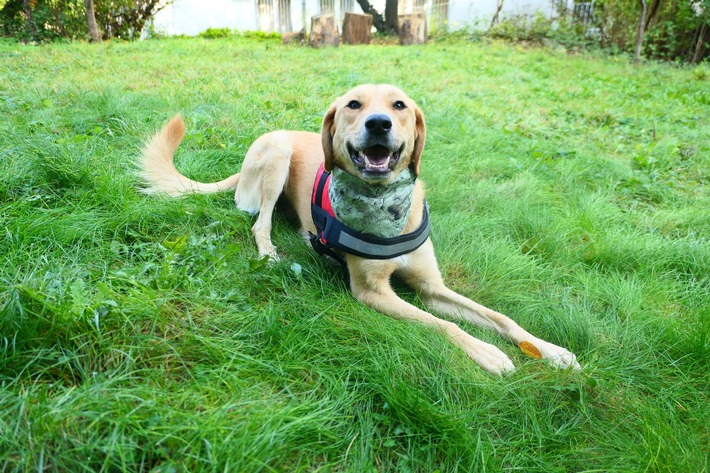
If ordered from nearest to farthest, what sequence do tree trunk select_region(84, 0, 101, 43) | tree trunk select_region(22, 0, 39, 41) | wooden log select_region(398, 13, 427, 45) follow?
1. tree trunk select_region(84, 0, 101, 43)
2. tree trunk select_region(22, 0, 39, 41)
3. wooden log select_region(398, 13, 427, 45)

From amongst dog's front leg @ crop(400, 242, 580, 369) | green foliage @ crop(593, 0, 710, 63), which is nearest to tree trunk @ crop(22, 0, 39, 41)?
dog's front leg @ crop(400, 242, 580, 369)

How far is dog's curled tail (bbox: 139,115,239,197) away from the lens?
288 cm

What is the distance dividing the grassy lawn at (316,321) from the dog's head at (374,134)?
59 cm

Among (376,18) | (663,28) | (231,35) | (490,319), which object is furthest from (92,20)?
(663,28)

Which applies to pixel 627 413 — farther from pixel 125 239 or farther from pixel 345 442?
pixel 125 239

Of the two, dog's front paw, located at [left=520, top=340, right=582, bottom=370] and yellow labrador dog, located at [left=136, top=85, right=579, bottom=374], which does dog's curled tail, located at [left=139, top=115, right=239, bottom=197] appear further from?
dog's front paw, located at [left=520, top=340, right=582, bottom=370]

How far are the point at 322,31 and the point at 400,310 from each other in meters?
10.7

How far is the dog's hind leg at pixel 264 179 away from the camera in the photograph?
9.80 ft

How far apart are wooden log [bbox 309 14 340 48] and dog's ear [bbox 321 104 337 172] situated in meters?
9.77

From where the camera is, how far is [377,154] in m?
2.20

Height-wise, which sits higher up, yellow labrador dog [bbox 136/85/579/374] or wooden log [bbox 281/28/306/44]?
wooden log [bbox 281/28/306/44]

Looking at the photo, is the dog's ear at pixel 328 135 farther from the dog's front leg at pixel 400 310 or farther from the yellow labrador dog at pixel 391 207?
the dog's front leg at pixel 400 310

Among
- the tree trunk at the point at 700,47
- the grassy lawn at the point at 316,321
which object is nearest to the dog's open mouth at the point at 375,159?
the grassy lawn at the point at 316,321

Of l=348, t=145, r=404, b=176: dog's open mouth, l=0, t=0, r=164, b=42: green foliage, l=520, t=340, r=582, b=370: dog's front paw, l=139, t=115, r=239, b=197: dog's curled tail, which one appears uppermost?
l=0, t=0, r=164, b=42: green foliage
